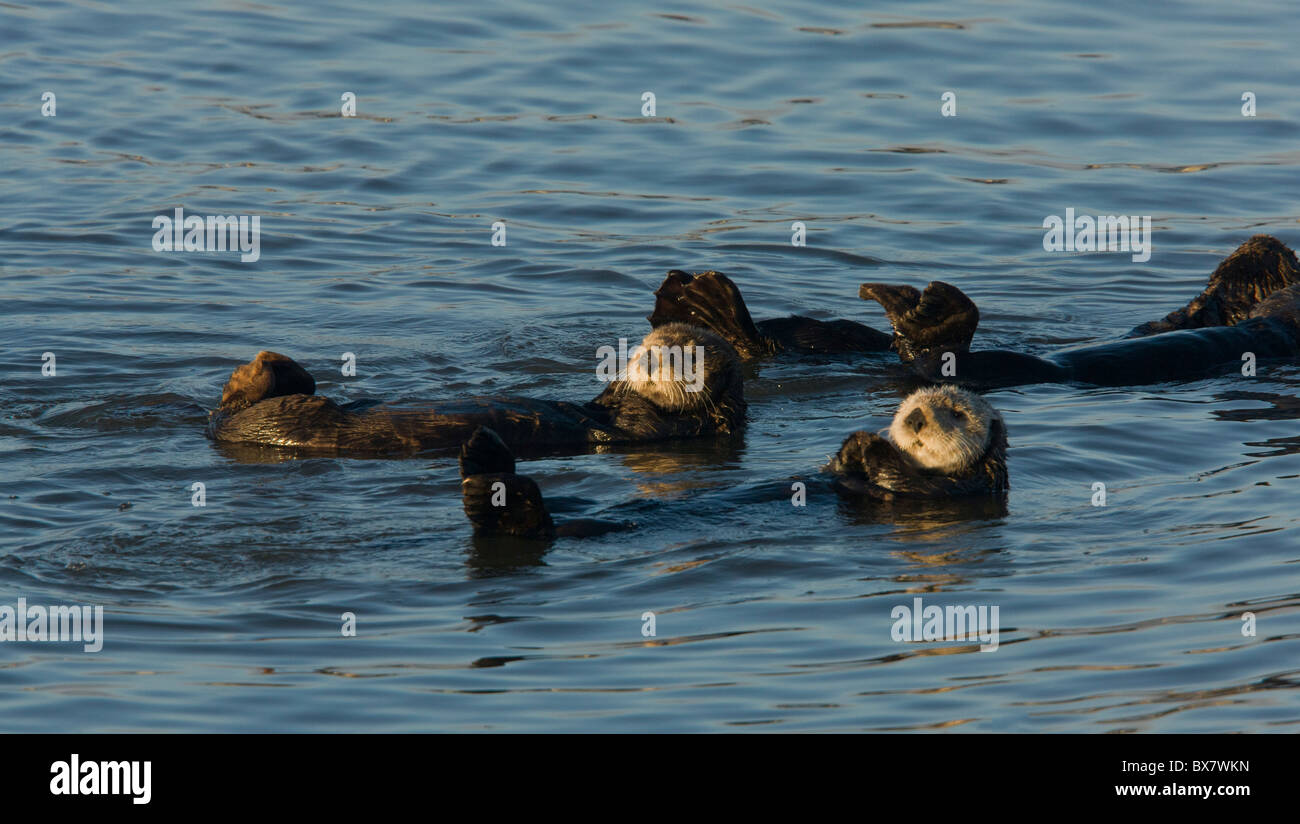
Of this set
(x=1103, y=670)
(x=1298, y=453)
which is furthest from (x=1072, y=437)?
(x=1103, y=670)

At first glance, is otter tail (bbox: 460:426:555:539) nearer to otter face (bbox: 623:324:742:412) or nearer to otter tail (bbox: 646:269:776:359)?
otter face (bbox: 623:324:742:412)

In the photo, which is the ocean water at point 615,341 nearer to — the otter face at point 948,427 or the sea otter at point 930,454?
the sea otter at point 930,454

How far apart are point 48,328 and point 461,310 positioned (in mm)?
2364

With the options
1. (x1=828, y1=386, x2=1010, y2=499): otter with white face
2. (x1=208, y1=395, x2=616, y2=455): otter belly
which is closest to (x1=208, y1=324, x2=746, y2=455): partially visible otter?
(x1=208, y1=395, x2=616, y2=455): otter belly

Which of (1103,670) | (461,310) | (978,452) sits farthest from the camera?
(461,310)

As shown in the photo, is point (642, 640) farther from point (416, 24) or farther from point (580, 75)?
point (416, 24)

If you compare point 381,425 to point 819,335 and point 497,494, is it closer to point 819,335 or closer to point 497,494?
point 497,494

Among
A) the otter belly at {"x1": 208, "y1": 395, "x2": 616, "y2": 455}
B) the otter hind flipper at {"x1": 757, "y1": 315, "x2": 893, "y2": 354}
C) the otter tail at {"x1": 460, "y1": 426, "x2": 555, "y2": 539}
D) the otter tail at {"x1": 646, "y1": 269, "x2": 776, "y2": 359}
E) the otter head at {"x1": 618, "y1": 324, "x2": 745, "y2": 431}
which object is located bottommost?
the otter tail at {"x1": 460, "y1": 426, "x2": 555, "y2": 539}

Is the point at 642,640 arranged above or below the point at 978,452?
below

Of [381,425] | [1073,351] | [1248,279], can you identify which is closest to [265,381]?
[381,425]

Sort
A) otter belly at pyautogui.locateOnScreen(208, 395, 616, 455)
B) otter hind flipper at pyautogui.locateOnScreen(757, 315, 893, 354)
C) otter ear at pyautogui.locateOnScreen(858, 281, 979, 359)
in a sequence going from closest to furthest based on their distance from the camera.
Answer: otter belly at pyautogui.locateOnScreen(208, 395, 616, 455) < otter ear at pyautogui.locateOnScreen(858, 281, 979, 359) < otter hind flipper at pyautogui.locateOnScreen(757, 315, 893, 354)

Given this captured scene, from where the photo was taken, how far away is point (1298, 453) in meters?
7.05

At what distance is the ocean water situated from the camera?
4.66 metres

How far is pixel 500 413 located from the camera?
A: 6859 mm
